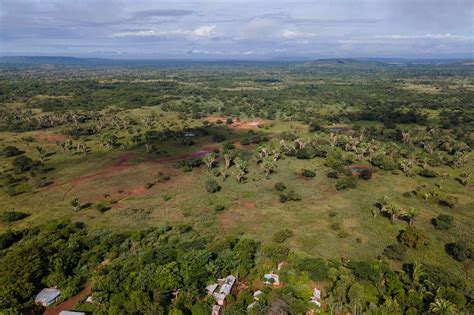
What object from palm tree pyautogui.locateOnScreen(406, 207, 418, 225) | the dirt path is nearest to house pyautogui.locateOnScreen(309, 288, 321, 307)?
palm tree pyautogui.locateOnScreen(406, 207, 418, 225)

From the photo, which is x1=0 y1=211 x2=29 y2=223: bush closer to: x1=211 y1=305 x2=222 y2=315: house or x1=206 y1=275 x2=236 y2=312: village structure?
x1=206 y1=275 x2=236 y2=312: village structure

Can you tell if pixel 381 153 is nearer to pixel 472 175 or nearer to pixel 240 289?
pixel 472 175

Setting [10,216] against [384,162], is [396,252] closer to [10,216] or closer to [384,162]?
[384,162]

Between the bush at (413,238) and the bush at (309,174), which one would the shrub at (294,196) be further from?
the bush at (413,238)

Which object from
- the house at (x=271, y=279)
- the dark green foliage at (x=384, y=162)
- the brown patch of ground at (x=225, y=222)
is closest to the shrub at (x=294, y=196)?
the brown patch of ground at (x=225, y=222)

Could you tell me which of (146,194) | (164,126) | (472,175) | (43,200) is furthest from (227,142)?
(472,175)
